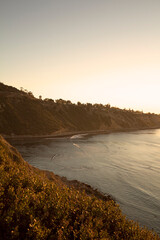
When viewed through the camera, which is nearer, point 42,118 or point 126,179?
point 126,179

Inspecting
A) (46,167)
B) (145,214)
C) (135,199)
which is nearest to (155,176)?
(135,199)

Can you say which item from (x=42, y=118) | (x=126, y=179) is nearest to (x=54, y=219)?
(x=126, y=179)

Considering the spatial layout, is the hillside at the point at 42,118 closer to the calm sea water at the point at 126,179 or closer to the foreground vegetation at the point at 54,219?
the calm sea water at the point at 126,179

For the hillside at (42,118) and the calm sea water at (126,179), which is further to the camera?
the hillside at (42,118)

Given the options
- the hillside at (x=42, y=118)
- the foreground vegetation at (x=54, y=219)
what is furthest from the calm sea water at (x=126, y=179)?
the hillside at (x=42, y=118)

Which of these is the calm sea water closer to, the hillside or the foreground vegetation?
the foreground vegetation

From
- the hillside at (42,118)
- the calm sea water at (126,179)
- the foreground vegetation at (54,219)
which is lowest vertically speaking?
the calm sea water at (126,179)

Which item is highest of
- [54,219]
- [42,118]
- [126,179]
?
[42,118]

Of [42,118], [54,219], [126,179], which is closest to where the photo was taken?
[54,219]

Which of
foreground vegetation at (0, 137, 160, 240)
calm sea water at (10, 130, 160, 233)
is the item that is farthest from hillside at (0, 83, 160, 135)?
foreground vegetation at (0, 137, 160, 240)

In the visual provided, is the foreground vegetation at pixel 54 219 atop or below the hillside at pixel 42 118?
below

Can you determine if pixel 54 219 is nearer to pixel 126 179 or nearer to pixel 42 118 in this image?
pixel 126 179

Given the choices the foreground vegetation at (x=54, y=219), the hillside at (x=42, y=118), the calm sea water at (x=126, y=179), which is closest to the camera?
the foreground vegetation at (x=54, y=219)

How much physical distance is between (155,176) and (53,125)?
89.1 metres
